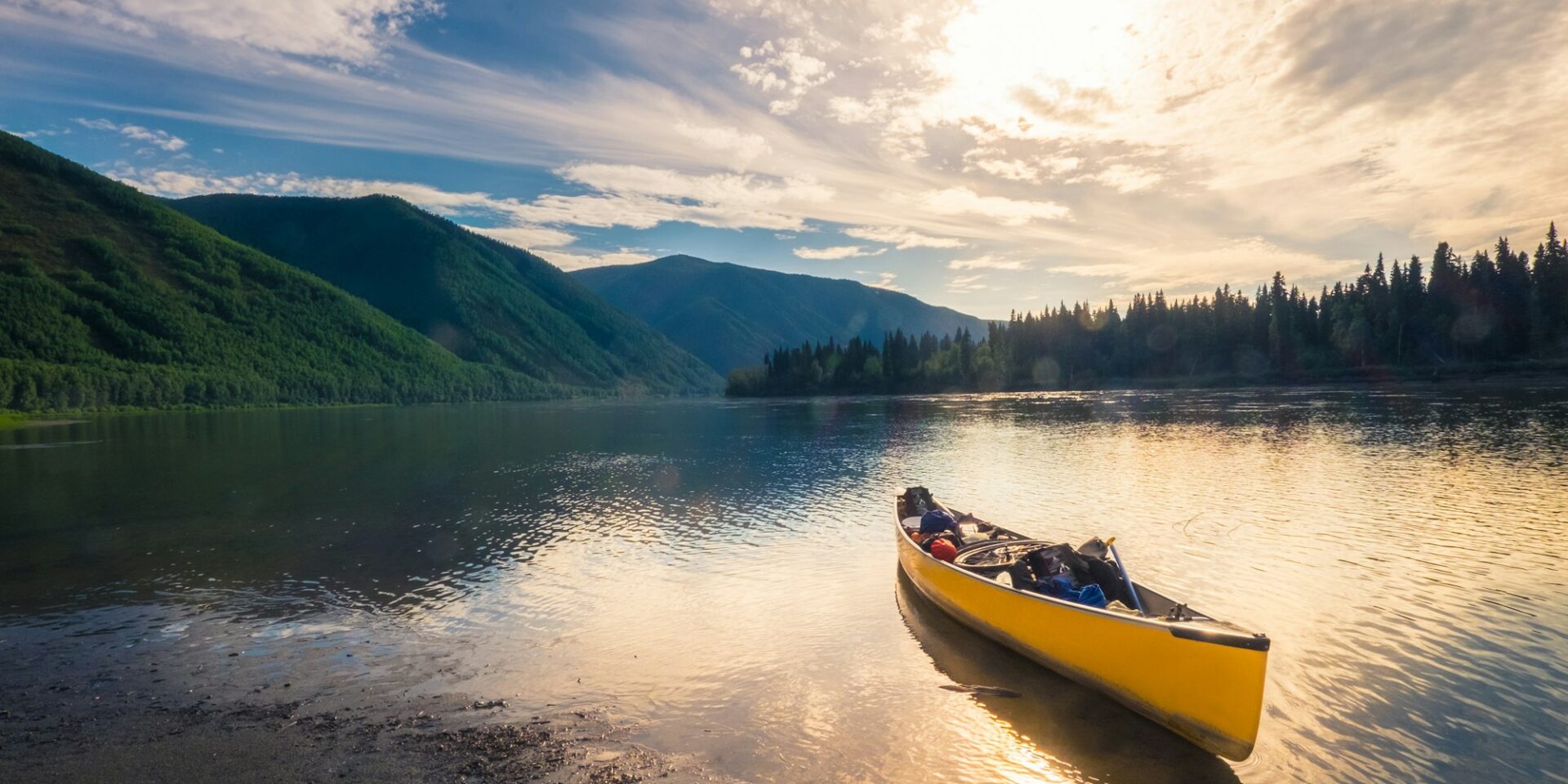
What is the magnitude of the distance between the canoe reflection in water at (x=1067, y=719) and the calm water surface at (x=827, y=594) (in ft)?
0.25

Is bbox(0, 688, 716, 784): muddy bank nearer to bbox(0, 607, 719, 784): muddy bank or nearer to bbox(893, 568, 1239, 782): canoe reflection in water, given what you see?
bbox(0, 607, 719, 784): muddy bank

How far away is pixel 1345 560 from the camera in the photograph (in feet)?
83.0

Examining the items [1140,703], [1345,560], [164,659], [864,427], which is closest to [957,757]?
[1140,703]

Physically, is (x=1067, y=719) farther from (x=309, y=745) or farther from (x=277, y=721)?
(x=277, y=721)

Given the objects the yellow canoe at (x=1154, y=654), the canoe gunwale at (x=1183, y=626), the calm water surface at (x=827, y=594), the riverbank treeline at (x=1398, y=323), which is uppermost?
the riverbank treeline at (x=1398, y=323)

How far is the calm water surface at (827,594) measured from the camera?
13805 mm

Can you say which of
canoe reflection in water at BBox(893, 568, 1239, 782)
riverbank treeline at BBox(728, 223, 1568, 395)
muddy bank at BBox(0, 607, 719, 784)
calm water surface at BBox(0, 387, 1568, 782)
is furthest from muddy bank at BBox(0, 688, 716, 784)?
riverbank treeline at BBox(728, 223, 1568, 395)

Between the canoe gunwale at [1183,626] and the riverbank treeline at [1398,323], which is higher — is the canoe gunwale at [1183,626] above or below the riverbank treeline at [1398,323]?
below

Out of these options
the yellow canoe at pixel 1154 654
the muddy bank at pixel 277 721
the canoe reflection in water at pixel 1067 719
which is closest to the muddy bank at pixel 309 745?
the muddy bank at pixel 277 721

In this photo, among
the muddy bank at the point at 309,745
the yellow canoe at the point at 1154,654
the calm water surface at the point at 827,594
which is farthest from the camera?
the calm water surface at the point at 827,594

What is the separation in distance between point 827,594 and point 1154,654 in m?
11.5

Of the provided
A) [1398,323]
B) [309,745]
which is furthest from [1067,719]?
[1398,323]

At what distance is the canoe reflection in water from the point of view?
12.7 m

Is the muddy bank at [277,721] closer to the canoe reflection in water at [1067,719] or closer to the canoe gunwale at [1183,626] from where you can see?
the canoe reflection in water at [1067,719]
